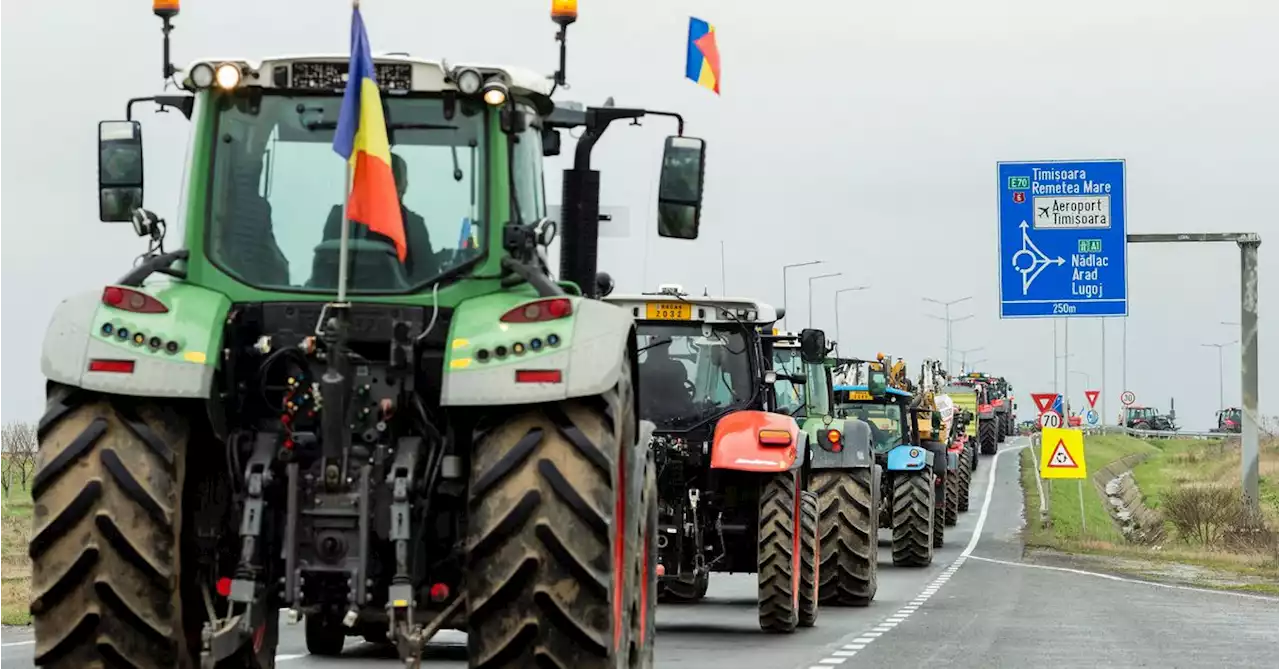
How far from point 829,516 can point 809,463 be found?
6.34 ft

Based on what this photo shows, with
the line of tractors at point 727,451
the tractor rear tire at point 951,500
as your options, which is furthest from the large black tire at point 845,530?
the tractor rear tire at point 951,500

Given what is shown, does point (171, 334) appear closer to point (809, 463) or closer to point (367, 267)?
point (367, 267)

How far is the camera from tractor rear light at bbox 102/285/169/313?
951 cm

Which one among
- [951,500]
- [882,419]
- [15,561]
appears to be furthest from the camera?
[951,500]

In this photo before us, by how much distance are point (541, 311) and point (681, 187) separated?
213cm

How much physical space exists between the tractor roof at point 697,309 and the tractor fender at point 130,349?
11.9 meters

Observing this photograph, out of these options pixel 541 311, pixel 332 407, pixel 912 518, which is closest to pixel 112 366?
pixel 332 407

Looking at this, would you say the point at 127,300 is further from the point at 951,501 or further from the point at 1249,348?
the point at 951,501

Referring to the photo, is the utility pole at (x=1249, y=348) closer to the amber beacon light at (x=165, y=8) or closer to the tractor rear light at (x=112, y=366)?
the amber beacon light at (x=165, y=8)

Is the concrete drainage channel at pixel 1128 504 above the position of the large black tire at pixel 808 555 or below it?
below

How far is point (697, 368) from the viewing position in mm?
21594

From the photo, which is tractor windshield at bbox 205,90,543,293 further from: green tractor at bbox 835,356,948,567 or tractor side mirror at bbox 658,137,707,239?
green tractor at bbox 835,356,948,567

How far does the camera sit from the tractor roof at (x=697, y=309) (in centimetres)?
2134

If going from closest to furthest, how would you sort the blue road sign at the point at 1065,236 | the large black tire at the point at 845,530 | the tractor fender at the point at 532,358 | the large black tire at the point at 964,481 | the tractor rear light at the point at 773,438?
the tractor fender at the point at 532,358 < the tractor rear light at the point at 773,438 < the large black tire at the point at 845,530 < the blue road sign at the point at 1065,236 < the large black tire at the point at 964,481
